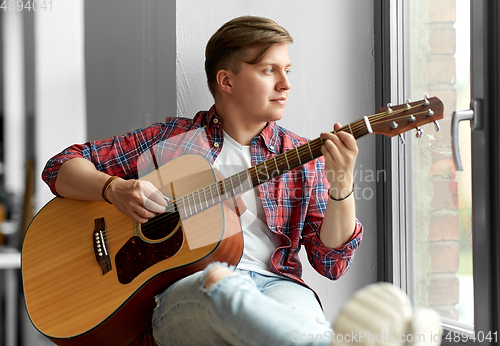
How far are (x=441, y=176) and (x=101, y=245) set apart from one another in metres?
1.04

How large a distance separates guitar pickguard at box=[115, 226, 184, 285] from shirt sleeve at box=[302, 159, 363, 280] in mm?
376

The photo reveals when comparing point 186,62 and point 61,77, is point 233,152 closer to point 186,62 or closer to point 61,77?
point 186,62

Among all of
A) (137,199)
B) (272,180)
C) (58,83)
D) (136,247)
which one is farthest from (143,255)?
(58,83)

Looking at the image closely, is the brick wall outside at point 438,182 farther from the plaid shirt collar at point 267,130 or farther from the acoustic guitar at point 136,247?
the plaid shirt collar at point 267,130

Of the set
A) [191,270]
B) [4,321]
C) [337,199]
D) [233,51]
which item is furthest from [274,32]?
[4,321]

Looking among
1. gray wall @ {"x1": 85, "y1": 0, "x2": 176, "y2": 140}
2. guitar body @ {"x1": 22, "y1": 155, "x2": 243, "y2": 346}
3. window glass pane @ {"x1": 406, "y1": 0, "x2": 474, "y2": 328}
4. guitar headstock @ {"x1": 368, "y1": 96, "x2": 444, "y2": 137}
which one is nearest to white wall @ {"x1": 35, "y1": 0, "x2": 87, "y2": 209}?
gray wall @ {"x1": 85, "y1": 0, "x2": 176, "y2": 140}

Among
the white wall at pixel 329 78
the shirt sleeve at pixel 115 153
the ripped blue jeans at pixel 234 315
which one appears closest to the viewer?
A: the ripped blue jeans at pixel 234 315

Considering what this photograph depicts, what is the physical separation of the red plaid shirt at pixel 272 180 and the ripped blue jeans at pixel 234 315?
134 mm

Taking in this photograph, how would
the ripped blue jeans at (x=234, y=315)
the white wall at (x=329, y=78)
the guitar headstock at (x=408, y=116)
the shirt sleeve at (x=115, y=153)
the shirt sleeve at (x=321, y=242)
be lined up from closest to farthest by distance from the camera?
the ripped blue jeans at (x=234, y=315) → the guitar headstock at (x=408, y=116) → the shirt sleeve at (x=321, y=242) → the shirt sleeve at (x=115, y=153) → the white wall at (x=329, y=78)

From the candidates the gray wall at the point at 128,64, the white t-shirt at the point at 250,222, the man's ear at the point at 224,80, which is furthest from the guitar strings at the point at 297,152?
the gray wall at the point at 128,64

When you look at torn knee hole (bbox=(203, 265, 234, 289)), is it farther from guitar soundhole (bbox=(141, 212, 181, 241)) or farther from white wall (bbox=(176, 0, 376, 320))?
white wall (bbox=(176, 0, 376, 320))

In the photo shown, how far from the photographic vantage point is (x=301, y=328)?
0.75 m

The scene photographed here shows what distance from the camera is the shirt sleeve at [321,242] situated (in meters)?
1.17

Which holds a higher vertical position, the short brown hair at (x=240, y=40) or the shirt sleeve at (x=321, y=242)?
the short brown hair at (x=240, y=40)
